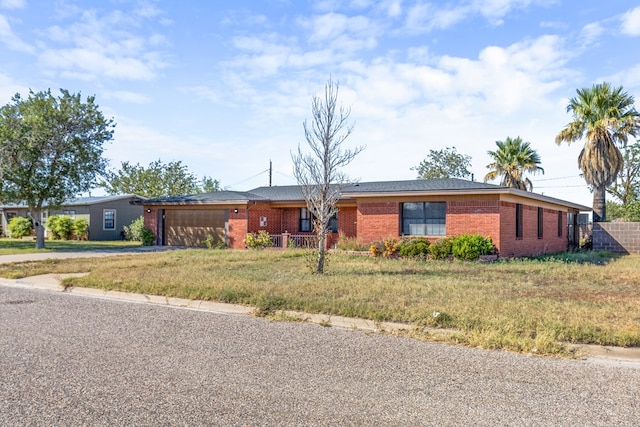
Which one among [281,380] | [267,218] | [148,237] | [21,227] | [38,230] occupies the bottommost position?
[281,380]

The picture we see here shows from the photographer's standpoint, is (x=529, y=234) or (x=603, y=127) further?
(x=603, y=127)

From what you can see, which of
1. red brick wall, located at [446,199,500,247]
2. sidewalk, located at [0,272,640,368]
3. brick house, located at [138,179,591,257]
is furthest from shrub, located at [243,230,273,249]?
sidewalk, located at [0,272,640,368]

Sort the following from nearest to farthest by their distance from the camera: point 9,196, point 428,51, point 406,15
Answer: point 406,15, point 428,51, point 9,196

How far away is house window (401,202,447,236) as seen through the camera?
19.6 meters

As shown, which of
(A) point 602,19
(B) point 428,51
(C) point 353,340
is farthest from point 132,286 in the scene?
(A) point 602,19

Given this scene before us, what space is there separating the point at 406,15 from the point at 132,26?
7.27m

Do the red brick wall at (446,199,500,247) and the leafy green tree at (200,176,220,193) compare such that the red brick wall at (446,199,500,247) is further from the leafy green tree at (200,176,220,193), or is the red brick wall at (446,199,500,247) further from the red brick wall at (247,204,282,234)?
the leafy green tree at (200,176,220,193)

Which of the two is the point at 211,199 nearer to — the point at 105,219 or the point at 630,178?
the point at 105,219

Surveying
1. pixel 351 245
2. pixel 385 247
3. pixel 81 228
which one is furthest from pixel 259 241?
pixel 81 228

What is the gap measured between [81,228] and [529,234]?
1099 inches

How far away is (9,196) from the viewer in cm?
2478

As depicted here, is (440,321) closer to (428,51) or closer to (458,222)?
(428,51)

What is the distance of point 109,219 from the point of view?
114 ft

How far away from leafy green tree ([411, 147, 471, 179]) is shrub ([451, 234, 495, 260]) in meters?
28.5
